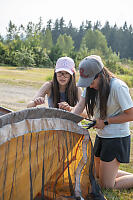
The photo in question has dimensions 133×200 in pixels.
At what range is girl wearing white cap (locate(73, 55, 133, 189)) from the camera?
266 centimetres

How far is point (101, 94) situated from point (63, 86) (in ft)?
3.00

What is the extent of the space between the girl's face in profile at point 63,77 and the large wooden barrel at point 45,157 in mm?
910

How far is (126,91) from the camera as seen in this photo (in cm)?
273

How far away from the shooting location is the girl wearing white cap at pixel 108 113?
105 inches

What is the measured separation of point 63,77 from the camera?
3.45 m

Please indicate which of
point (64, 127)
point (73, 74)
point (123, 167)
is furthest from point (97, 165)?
point (73, 74)

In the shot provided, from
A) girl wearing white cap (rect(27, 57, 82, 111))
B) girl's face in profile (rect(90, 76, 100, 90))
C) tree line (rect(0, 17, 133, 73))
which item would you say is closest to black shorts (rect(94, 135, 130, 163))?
girl's face in profile (rect(90, 76, 100, 90))

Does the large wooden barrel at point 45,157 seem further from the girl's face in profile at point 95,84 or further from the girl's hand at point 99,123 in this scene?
the girl's face in profile at point 95,84

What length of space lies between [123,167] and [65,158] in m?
1.52

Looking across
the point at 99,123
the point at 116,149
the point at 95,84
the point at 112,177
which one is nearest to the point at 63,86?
the point at 95,84

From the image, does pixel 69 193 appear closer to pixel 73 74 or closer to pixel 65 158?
pixel 65 158

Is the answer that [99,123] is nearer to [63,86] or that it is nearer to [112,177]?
[112,177]

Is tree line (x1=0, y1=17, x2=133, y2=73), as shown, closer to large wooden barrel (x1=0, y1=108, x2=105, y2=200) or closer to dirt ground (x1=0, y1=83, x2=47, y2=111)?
dirt ground (x1=0, y1=83, x2=47, y2=111)

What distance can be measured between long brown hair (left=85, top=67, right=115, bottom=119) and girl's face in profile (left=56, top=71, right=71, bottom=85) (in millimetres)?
620
